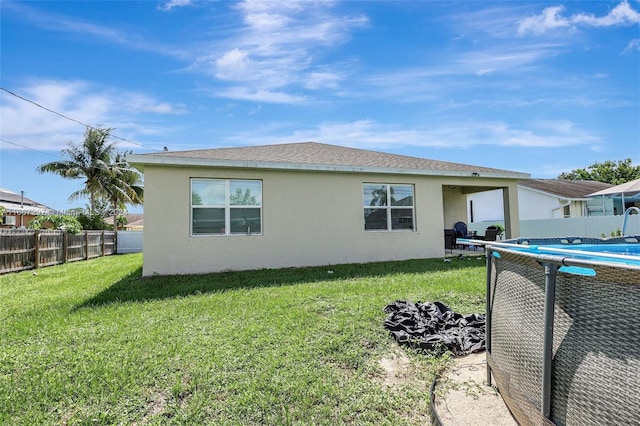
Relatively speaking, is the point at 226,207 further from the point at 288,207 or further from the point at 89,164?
the point at 89,164

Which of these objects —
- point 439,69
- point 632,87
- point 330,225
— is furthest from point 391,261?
point 632,87

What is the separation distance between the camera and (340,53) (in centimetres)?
1091

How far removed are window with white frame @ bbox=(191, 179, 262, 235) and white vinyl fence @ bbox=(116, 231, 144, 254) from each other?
42.4ft

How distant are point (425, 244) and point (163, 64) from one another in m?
11.3

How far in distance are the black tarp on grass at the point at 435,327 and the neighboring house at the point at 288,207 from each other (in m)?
5.10

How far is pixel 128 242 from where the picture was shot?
1944 centimetres

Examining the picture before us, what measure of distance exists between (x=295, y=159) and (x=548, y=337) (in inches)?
344

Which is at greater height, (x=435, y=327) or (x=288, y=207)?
(x=288, y=207)

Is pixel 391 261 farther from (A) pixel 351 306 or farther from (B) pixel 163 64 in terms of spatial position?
(B) pixel 163 64

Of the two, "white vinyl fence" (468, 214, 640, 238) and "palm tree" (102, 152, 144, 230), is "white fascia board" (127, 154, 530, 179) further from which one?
"palm tree" (102, 152, 144, 230)

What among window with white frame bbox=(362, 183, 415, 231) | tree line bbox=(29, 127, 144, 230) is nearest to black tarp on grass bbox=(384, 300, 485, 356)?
window with white frame bbox=(362, 183, 415, 231)

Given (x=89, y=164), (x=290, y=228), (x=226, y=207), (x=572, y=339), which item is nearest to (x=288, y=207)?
(x=290, y=228)

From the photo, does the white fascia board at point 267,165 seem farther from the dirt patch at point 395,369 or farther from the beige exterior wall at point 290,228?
the dirt patch at point 395,369

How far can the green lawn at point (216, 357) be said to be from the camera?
107 inches
